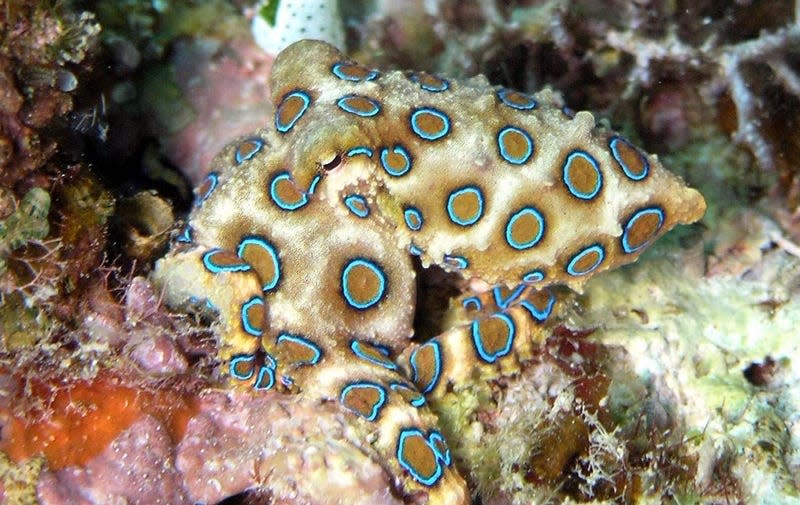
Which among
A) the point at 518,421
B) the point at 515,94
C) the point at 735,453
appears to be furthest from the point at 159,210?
the point at 735,453

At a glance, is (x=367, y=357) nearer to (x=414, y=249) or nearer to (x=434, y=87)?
(x=414, y=249)

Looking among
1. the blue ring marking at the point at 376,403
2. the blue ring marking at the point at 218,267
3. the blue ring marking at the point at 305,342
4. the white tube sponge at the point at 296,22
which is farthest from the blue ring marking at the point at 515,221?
the white tube sponge at the point at 296,22

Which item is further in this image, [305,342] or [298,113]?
[298,113]

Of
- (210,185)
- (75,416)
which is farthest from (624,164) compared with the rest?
(75,416)

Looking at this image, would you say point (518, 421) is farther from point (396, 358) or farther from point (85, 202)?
point (85, 202)

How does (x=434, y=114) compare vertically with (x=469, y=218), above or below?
above

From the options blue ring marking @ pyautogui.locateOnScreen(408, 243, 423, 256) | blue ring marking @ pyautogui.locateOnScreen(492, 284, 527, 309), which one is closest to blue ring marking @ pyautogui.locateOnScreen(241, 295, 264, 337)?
blue ring marking @ pyautogui.locateOnScreen(408, 243, 423, 256)
